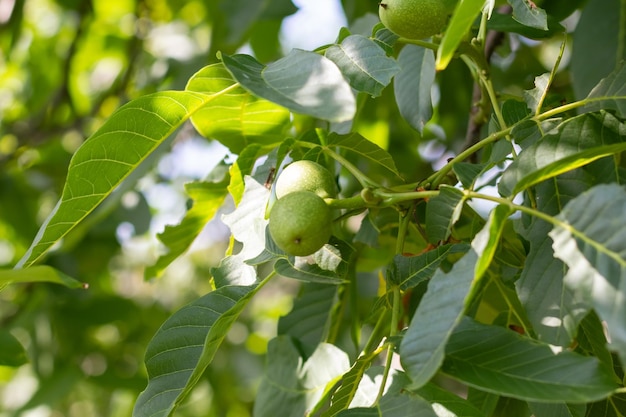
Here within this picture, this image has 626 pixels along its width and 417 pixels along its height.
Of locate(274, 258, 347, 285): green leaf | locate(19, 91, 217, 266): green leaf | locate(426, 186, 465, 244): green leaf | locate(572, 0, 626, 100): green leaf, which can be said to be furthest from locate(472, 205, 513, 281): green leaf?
locate(572, 0, 626, 100): green leaf

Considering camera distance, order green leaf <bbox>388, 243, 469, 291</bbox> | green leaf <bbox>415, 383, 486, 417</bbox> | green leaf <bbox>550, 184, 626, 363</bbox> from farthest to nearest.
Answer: green leaf <bbox>388, 243, 469, 291</bbox>
green leaf <bbox>415, 383, 486, 417</bbox>
green leaf <bbox>550, 184, 626, 363</bbox>

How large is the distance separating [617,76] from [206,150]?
2.49 metres

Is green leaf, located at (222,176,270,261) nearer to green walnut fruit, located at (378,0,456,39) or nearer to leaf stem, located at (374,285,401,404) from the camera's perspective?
leaf stem, located at (374,285,401,404)

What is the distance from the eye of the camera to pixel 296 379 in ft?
3.23

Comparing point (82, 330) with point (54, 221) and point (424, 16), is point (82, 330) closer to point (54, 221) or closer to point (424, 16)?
point (54, 221)

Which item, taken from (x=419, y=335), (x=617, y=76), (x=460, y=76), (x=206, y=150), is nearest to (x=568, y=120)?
(x=617, y=76)

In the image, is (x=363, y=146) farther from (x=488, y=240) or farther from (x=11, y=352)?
(x=11, y=352)

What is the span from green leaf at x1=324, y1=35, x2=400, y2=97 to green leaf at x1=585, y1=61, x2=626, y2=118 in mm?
283

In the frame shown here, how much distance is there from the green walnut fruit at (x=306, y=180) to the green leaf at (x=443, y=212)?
13 centimetres

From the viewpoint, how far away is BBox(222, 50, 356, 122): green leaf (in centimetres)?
68

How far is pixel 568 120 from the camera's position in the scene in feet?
2.71

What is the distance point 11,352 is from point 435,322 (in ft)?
3.20

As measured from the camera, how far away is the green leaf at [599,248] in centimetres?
60

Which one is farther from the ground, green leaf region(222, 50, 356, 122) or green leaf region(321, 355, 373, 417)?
green leaf region(222, 50, 356, 122)
